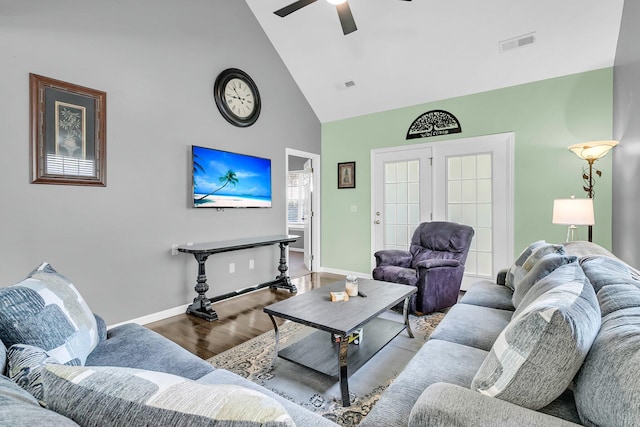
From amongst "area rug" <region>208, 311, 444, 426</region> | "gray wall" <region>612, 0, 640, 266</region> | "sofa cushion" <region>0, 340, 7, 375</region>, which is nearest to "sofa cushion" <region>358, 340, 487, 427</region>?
"area rug" <region>208, 311, 444, 426</region>

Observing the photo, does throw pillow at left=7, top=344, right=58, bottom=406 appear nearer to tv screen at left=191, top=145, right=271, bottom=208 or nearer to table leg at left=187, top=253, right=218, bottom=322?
table leg at left=187, top=253, right=218, bottom=322

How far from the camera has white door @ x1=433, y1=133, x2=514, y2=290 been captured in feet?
13.1

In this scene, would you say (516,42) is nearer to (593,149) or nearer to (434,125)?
(434,125)

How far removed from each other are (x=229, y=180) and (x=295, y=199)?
4154mm

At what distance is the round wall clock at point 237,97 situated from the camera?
12.4 ft

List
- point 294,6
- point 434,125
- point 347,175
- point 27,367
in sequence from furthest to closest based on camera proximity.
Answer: point 347,175, point 434,125, point 294,6, point 27,367

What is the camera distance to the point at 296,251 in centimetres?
798

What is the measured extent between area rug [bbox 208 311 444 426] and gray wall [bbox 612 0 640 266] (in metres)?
1.87

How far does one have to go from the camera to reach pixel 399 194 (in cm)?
479

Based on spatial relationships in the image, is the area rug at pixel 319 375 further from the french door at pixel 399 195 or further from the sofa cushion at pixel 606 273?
the french door at pixel 399 195

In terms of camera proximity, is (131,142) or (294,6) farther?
(131,142)

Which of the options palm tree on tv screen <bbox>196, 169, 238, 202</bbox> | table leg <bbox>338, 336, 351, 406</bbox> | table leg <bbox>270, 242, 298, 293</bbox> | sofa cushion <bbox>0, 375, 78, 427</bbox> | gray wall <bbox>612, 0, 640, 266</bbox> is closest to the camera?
sofa cushion <bbox>0, 375, 78, 427</bbox>

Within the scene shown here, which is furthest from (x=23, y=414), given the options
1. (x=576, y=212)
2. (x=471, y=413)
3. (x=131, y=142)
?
(x=576, y=212)

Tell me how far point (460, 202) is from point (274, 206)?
2569 mm
